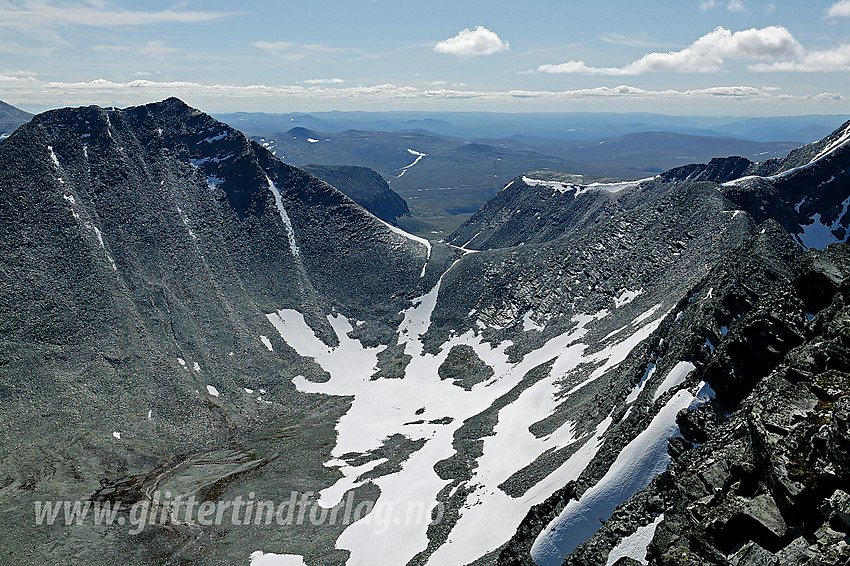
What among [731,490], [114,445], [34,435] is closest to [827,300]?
[731,490]

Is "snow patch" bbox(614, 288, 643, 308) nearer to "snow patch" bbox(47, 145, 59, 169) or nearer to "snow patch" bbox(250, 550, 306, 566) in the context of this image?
"snow patch" bbox(250, 550, 306, 566)

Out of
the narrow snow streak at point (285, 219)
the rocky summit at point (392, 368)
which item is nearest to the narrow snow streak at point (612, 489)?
the rocky summit at point (392, 368)

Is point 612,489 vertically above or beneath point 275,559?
above

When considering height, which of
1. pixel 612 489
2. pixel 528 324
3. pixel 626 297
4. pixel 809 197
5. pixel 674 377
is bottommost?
pixel 528 324

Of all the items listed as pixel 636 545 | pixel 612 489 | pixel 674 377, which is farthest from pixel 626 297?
pixel 636 545

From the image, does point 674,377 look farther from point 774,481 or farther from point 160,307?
point 160,307

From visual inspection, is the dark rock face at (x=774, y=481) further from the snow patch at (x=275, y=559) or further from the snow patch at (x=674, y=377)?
the snow patch at (x=275, y=559)

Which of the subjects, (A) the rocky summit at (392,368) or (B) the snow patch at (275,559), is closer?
(A) the rocky summit at (392,368)

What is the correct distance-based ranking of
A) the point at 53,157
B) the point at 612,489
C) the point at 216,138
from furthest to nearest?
the point at 216,138, the point at 53,157, the point at 612,489
